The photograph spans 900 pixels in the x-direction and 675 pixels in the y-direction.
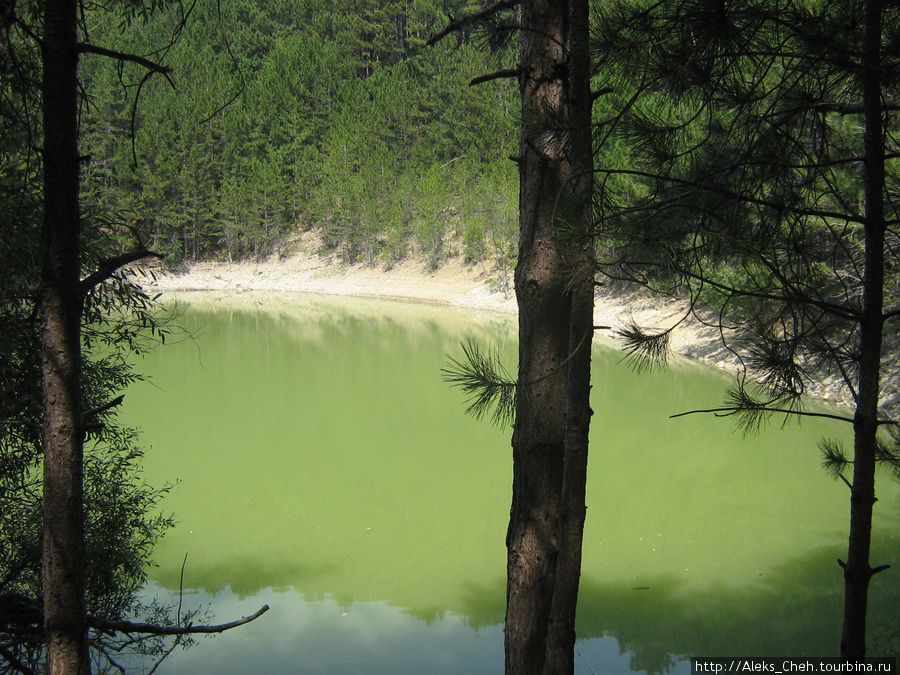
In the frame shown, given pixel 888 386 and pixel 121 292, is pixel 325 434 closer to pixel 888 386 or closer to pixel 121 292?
pixel 121 292

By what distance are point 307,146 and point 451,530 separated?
3098cm

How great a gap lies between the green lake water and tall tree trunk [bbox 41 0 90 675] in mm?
2834

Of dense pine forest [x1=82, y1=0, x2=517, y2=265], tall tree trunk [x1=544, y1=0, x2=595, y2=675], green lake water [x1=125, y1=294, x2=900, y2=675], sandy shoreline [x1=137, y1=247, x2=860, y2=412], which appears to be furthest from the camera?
dense pine forest [x1=82, y1=0, x2=517, y2=265]

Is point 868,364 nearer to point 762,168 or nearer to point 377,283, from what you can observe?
point 762,168

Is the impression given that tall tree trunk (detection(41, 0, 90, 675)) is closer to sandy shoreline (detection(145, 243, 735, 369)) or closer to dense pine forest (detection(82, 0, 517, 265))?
sandy shoreline (detection(145, 243, 735, 369))

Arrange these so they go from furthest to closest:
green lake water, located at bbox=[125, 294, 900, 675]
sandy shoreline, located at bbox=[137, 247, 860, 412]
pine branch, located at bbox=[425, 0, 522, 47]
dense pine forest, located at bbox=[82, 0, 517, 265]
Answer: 1. dense pine forest, located at bbox=[82, 0, 517, 265]
2. sandy shoreline, located at bbox=[137, 247, 860, 412]
3. green lake water, located at bbox=[125, 294, 900, 675]
4. pine branch, located at bbox=[425, 0, 522, 47]

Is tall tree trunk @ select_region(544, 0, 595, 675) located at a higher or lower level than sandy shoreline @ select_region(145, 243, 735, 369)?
lower

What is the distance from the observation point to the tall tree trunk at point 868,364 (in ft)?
7.89

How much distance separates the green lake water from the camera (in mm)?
5422

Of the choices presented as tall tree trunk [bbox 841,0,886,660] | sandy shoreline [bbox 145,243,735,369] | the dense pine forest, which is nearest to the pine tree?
tall tree trunk [bbox 841,0,886,660]

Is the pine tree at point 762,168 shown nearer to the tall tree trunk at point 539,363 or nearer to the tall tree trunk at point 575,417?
the tall tree trunk at point 575,417

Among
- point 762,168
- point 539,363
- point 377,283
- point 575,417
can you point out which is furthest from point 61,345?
point 377,283

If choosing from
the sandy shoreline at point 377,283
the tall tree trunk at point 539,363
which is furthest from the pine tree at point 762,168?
the sandy shoreline at point 377,283

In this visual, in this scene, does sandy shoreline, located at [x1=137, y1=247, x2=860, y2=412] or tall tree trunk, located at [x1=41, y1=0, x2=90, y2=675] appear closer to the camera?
tall tree trunk, located at [x1=41, y1=0, x2=90, y2=675]
